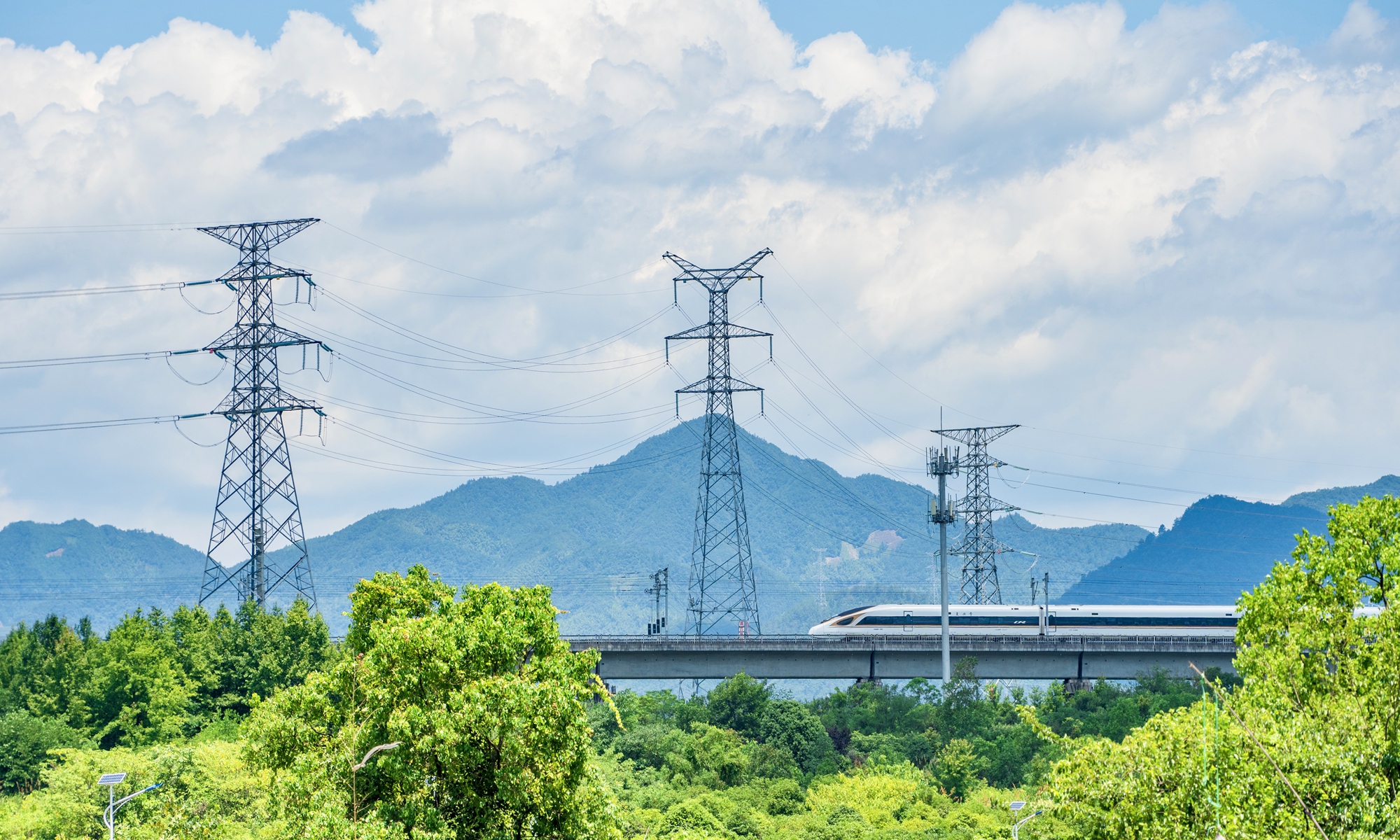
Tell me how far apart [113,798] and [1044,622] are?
71.5m

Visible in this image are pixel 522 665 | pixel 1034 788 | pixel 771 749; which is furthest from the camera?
pixel 771 749

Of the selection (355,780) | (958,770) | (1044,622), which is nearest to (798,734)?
(958,770)

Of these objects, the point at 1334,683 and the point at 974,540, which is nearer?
the point at 1334,683

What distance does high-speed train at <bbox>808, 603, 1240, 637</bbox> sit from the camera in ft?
322

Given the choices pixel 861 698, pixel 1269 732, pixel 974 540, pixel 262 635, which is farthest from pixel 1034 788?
pixel 974 540

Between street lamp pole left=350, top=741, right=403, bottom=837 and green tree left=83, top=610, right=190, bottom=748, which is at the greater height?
street lamp pole left=350, top=741, right=403, bottom=837

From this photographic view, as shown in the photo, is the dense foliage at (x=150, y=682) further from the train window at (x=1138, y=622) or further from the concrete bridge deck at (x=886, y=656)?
the train window at (x=1138, y=622)

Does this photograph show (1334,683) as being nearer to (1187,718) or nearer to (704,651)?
(1187,718)

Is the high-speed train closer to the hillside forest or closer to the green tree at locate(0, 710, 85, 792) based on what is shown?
the hillside forest

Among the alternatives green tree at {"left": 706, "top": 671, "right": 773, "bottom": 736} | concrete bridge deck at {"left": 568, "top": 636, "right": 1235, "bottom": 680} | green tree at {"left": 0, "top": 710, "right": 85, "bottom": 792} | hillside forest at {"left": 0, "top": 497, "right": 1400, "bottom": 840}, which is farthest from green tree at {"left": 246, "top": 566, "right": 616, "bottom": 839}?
concrete bridge deck at {"left": 568, "top": 636, "right": 1235, "bottom": 680}

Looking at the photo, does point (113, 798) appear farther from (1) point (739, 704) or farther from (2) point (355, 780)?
(1) point (739, 704)

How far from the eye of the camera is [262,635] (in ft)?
251

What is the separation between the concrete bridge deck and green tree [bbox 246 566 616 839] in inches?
2484

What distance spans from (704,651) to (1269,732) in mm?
69719
